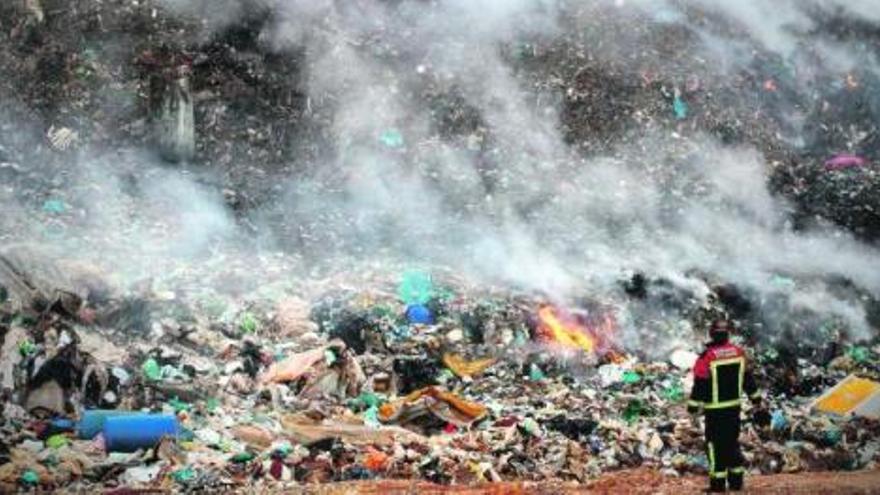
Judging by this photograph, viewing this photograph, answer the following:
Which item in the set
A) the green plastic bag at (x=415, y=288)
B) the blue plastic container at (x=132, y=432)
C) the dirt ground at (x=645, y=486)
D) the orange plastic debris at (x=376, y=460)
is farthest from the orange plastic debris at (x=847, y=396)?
the blue plastic container at (x=132, y=432)

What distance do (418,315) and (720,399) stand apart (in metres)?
2.88

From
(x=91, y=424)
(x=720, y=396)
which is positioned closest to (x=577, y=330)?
(x=720, y=396)

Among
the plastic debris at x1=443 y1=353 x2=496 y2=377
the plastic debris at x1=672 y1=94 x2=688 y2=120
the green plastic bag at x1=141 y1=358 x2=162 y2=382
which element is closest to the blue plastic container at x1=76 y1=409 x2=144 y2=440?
the green plastic bag at x1=141 y1=358 x2=162 y2=382

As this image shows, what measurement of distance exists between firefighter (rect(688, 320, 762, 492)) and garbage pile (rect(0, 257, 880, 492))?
2.51 feet

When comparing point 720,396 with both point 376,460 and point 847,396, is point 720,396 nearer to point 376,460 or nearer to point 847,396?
point 376,460

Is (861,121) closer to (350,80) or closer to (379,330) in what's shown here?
(350,80)

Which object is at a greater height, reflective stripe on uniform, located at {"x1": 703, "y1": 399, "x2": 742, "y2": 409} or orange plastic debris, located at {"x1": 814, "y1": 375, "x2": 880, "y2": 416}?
orange plastic debris, located at {"x1": 814, "y1": 375, "x2": 880, "y2": 416}

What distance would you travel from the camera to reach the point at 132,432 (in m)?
5.04

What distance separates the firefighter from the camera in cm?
474

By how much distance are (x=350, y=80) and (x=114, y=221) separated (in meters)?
2.93

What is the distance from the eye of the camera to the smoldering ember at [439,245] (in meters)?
5.36

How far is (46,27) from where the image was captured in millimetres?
8984

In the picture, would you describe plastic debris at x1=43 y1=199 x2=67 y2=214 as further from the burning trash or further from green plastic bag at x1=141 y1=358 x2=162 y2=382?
the burning trash

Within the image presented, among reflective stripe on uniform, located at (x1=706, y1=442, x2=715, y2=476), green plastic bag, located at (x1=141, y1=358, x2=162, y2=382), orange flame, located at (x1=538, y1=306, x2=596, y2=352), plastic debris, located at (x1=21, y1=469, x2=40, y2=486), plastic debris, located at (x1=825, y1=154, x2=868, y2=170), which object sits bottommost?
plastic debris, located at (x1=21, y1=469, x2=40, y2=486)
